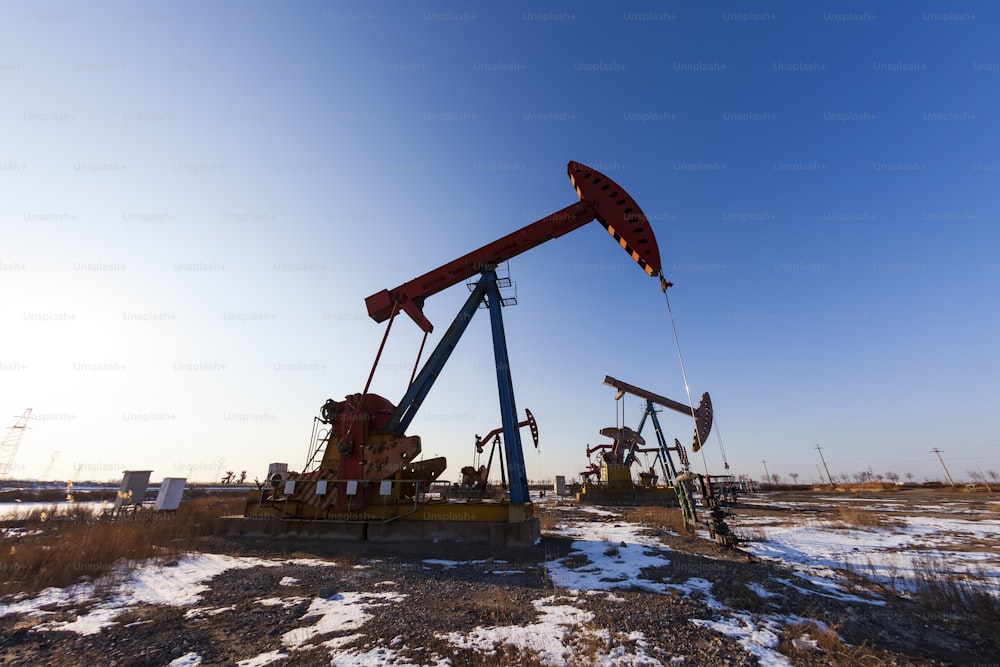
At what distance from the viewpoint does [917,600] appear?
5.28 metres

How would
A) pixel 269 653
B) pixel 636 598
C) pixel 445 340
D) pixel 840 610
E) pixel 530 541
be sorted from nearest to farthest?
pixel 269 653, pixel 840 610, pixel 636 598, pixel 530 541, pixel 445 340

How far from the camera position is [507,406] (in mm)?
10094

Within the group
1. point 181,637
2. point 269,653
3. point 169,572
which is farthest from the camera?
point 169,572

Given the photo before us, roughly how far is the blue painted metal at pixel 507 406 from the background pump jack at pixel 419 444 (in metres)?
0.03

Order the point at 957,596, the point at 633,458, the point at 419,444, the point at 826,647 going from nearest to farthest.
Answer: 1. the point at 826,647
2. the point at 957,596
3. the point at 419,444
4. the point at 633,458

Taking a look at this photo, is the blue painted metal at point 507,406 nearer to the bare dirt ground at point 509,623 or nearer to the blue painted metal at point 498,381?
the blue painted metal at point 498,381

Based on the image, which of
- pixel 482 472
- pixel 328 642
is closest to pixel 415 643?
pixel 328 642

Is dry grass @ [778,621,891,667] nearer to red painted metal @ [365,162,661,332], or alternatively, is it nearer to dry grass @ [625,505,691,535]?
red painted metal @ [365,162,661,332]

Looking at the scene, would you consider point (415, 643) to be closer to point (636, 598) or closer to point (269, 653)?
point (269, 653)

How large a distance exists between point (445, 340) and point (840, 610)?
9454 millimetres

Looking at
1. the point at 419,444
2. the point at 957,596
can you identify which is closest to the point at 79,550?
the point at 419,444

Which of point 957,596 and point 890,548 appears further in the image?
point 890,548

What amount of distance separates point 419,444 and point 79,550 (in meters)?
6.58

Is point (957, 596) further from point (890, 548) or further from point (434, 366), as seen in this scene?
point (434, 366)
